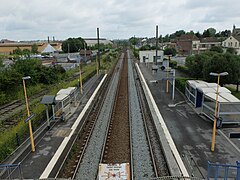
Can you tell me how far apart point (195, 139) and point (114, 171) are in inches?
222

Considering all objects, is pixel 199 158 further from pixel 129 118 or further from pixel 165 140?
pixel 129 118

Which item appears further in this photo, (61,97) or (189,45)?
(189,45)

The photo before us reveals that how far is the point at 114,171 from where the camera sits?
32.5 feet

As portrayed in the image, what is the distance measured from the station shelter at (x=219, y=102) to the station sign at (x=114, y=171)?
7.83 metres

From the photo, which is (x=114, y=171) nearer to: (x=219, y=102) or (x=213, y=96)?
(x=219, y=102)

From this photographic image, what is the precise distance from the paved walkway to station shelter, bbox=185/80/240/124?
66 cm

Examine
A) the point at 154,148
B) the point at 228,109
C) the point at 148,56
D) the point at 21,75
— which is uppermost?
the point at 148,56

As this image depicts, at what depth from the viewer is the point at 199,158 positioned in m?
10.8

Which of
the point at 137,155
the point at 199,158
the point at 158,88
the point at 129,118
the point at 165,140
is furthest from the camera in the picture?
the point at 158,88

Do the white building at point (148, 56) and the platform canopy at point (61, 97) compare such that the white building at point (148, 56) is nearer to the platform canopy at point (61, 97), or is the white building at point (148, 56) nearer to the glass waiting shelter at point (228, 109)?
the glass waiting shelter at point (228, 109)

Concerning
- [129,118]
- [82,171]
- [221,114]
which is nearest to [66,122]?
[129,118]

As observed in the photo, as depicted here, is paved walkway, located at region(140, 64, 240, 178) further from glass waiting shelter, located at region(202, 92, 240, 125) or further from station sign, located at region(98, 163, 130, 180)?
station sign, located at region(98, 163, 130, 180)

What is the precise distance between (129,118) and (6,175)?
9712 mm

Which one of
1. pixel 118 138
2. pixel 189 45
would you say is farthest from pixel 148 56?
pixel 118 138
